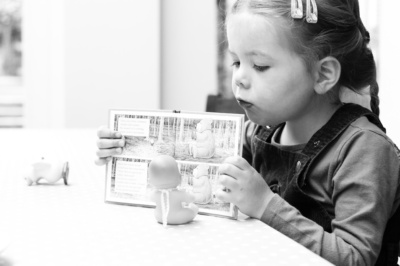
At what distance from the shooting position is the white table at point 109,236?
0.69 meters

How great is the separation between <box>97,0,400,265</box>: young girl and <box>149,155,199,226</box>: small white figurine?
0.27 ft

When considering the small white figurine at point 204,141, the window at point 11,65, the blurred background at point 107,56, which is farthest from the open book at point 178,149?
the window at point 11,65

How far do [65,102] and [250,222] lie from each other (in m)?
2.47

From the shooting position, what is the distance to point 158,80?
331 centimetres

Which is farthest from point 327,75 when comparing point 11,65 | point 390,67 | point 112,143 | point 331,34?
point 11,65

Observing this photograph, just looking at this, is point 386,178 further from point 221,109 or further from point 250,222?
point 221,109

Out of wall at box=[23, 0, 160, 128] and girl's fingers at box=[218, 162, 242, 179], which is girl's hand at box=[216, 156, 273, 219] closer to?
girl's fingers at box=[218, 162, 242, 179]

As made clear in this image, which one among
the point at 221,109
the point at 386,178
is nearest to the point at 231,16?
the point at 386,178

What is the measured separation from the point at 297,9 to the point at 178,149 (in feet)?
1.09

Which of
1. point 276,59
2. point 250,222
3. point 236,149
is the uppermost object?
point 276,59

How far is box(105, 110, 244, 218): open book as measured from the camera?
93 centimetres

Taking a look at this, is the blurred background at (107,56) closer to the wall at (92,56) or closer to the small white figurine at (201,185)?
the wall at (92,56)

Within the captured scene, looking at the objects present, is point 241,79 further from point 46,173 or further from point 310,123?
point 46,173

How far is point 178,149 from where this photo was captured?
97 centimetres
